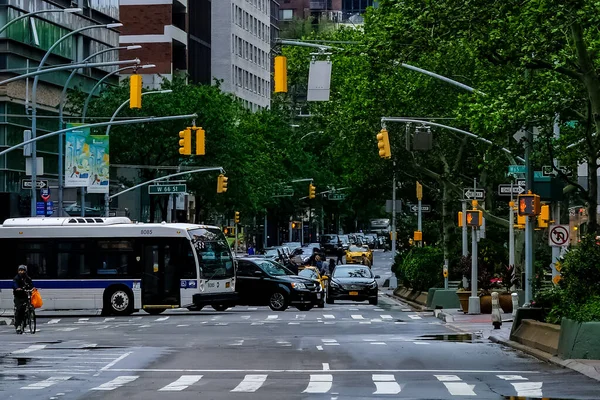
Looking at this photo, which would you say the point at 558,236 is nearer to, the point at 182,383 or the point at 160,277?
the point at 160,277

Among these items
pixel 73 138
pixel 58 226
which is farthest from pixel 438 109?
pixel 58 226

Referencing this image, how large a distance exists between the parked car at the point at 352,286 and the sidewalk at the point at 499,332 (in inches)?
365

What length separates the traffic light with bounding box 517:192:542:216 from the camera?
112 ft

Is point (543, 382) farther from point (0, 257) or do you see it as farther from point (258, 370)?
point (0, 257)

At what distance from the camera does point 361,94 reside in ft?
215

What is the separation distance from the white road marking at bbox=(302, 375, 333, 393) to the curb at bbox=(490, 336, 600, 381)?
12.4 ft

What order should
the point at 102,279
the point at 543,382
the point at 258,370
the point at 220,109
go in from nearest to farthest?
1. the point at 543,382
2. the point at 258,370
3. the point at 102,279
4. the point at 220,109

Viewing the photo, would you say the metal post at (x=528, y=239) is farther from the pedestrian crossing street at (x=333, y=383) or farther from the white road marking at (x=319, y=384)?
the white road marking at (x=319, y=384)

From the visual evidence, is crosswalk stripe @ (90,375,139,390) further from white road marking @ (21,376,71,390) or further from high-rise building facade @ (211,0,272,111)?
high-rise building facade @ (211,0,272,111)

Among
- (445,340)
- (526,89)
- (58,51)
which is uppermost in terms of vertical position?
(58,51)

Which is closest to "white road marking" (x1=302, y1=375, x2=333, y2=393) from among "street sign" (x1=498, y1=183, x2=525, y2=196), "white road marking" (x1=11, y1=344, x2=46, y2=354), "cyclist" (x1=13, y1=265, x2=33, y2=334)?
"white road marking" (x1=11, y1=344, x2=46, y2=354)

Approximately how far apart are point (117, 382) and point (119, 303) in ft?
85.7

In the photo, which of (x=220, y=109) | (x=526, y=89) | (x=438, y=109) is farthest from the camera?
(x=220, y=109)

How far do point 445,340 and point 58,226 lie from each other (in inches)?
714
